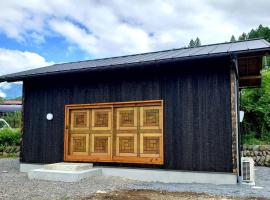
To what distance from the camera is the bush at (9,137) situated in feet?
49.8

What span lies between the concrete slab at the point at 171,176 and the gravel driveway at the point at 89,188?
246 mm

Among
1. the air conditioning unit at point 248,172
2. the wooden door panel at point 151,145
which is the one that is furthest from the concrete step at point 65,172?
the air conditioning unit at point 248,172

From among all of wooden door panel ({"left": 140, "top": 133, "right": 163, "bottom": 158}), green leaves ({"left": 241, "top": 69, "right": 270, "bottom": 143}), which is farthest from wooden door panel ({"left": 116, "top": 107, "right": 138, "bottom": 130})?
green leaves ({"left": 241, "top": 69, "right": 270, "bottom": 143})

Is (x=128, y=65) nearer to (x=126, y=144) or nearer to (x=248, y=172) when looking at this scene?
(x=126, y=144)

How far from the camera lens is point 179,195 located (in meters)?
6.14

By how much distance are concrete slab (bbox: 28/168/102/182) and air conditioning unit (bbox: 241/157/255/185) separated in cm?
362

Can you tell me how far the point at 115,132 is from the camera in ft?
28.8

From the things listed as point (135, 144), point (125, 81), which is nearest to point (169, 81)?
point (125, 81)

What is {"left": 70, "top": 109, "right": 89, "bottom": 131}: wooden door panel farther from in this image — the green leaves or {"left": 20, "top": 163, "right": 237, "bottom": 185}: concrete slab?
the green leaves

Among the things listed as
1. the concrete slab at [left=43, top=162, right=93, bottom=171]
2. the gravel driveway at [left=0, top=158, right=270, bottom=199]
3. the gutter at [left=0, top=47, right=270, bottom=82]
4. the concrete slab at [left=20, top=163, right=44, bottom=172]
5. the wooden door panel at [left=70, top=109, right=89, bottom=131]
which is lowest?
the gravel driveway at [left=0, top=158, right=270, bottom=199]

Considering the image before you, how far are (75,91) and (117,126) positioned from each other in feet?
5.32

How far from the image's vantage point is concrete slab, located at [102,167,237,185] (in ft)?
24.2

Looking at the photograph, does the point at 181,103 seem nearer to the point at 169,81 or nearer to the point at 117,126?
the point at 169,81

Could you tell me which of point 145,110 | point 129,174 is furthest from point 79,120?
point 129,174
